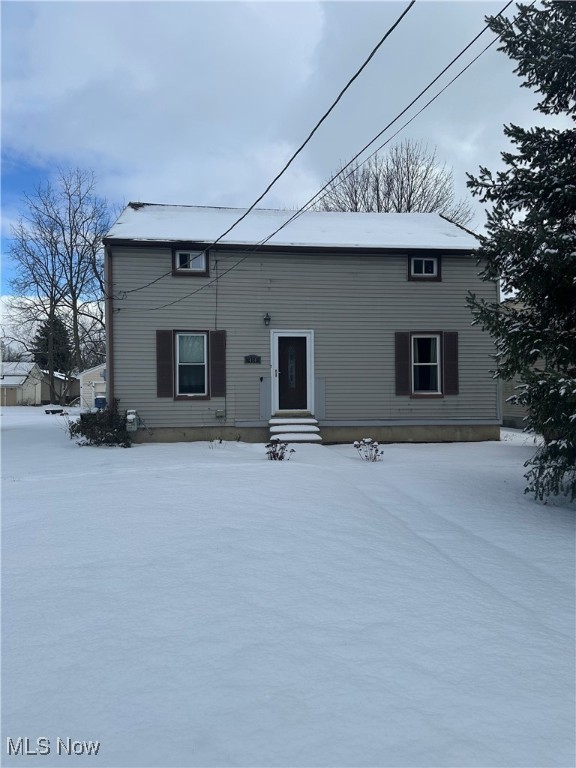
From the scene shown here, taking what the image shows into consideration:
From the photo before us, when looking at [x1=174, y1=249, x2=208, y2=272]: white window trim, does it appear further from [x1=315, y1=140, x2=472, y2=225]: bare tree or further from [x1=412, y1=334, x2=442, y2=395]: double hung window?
[x1=315, y1=140, x2=472, y2=225]: bare tree

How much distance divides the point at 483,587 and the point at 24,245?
1351 inches

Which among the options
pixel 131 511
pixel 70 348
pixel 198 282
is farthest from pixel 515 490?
pixel 70 348

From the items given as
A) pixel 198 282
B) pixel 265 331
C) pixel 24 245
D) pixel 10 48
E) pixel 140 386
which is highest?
pixel 24 245

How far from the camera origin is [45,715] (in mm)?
2434

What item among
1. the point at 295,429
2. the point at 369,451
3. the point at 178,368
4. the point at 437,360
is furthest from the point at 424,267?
the point at 178,368

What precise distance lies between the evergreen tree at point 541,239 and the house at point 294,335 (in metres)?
6.31

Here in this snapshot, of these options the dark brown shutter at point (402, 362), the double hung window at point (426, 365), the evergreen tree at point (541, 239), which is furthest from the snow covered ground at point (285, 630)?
the double hung window at point (426, 365)

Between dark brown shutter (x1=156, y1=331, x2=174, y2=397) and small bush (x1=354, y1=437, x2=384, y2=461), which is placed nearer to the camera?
small bush (x1=354, y1=437, x2=384, y2=461)

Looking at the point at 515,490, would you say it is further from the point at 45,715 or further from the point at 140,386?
the point at 140,386

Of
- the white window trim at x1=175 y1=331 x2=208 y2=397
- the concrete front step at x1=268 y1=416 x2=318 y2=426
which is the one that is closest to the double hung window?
the concrete front step at x1=268 y1=416 x2=318 y2=426

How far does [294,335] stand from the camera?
12891 millimetres

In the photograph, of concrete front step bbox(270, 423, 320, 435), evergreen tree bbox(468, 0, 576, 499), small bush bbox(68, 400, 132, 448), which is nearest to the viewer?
evergreen tree bbox(468, 0, 576, 499)

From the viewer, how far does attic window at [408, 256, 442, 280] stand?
43.4 feet

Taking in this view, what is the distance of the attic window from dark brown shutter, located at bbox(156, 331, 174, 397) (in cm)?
608
